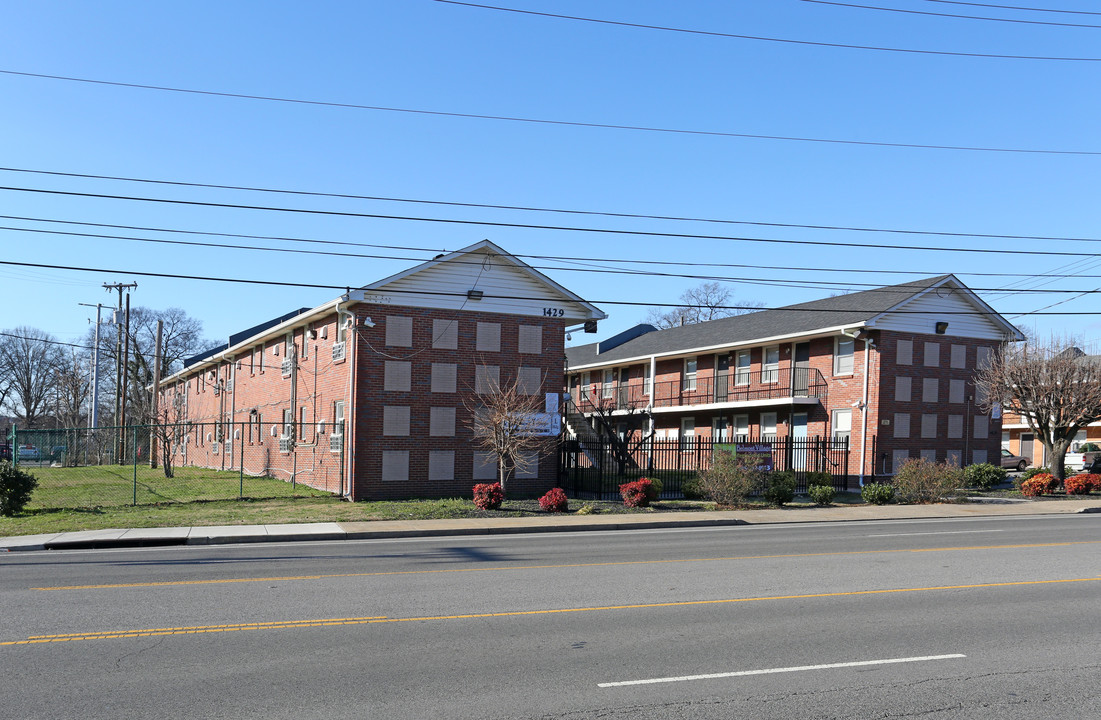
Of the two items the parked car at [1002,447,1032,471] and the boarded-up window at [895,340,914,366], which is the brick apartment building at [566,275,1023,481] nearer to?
the boarded-up window at [895,340,914,366]

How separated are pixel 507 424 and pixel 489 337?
422cm

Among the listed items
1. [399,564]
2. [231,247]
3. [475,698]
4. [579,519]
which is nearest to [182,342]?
[231,247]

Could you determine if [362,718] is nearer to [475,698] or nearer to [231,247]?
[475,698]

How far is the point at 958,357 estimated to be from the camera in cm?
3650

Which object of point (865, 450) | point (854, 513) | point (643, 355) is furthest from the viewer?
point (643, 355)

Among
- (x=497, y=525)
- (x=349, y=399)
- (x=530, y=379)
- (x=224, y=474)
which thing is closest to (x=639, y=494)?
(x=497, y=525)

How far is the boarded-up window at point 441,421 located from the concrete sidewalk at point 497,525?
19.2ft

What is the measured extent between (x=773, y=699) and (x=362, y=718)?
2.88 m

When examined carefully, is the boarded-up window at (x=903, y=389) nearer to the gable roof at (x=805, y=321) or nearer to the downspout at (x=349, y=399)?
the gable roof at (x=805, y=321)

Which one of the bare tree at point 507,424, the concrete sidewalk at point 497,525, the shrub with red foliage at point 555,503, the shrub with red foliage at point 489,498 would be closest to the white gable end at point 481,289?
the bare tree at point 507,424

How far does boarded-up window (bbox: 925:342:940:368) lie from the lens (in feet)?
117

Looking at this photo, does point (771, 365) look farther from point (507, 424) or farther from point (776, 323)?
point (507, 424)

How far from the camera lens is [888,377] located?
34438mm

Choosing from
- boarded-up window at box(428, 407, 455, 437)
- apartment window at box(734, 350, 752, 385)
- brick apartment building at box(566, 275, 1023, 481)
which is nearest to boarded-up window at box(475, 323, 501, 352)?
boarded-up window at box(428, 407, 455, 437)
